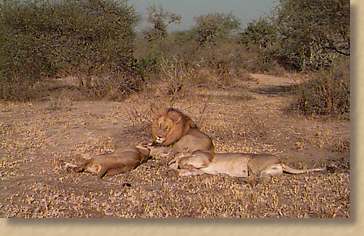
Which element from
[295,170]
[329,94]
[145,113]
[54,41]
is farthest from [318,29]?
[295,170]

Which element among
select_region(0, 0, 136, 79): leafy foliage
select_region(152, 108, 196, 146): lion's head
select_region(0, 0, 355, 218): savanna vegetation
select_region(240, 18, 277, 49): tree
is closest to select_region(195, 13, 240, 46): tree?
select_region(240, 18, 277, 49): tree

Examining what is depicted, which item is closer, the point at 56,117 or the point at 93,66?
the point at 56,117

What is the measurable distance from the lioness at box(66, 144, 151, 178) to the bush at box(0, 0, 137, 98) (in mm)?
10765

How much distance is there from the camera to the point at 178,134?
789 cm

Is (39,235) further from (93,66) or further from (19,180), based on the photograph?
(93,66)

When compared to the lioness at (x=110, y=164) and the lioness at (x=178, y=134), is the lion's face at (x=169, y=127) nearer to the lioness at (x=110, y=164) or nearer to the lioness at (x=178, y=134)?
the lioness at (x=178, y=134)

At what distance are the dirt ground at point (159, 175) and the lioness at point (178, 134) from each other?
0.37 meters

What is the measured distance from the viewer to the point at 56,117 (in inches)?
481

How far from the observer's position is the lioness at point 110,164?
6.86 meters

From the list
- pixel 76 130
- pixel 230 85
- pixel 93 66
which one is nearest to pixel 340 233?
pixel 76 130

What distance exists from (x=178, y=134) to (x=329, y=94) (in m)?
5.71

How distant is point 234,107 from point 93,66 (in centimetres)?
566

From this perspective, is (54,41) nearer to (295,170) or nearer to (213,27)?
(295,170)

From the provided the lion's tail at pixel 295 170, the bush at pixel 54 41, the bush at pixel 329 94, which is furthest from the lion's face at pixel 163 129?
the bush at pixel 54 41
